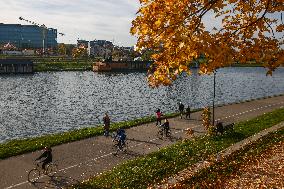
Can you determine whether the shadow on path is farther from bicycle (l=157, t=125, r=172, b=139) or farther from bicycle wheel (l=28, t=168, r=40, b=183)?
bicycle (l=157, t=125, r=172, b=139)

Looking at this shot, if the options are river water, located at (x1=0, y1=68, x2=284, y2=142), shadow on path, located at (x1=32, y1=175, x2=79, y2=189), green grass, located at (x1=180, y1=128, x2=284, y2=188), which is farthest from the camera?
river water, located at (x1=0, y1=68, x2=284, y2=142)

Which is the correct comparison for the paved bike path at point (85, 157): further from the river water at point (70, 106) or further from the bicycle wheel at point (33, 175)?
the river water at point (70, 106)

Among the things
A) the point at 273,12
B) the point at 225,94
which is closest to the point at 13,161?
the point at 273,12

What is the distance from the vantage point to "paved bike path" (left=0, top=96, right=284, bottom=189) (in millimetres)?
18406

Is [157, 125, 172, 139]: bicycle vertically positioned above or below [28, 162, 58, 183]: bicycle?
above

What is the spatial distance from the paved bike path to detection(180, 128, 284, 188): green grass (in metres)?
5.98

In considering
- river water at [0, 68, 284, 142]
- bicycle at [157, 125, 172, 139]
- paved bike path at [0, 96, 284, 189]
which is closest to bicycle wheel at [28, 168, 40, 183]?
paved bike path at [0, 96, 284, 189]

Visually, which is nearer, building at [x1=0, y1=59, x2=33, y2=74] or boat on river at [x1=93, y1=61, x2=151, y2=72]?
building at [x1=0, y1=59, x2=33, y2=74]

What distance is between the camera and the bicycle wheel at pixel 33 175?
1835cm

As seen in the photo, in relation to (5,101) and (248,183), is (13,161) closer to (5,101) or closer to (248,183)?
(248,183)

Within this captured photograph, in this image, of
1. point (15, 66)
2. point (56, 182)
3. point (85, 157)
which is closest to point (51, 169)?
point (56, 182)

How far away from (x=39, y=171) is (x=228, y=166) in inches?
392

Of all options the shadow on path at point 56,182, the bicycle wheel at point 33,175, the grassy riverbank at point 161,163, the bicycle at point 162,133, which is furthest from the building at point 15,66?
the shadow on path at point 56,182

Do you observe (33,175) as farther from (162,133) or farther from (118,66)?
(118,66)
